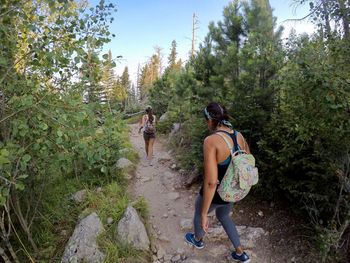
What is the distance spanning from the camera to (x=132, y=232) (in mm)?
4352

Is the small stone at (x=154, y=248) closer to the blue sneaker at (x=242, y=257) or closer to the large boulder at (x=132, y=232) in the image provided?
the large boulder at (x=132, y=232)

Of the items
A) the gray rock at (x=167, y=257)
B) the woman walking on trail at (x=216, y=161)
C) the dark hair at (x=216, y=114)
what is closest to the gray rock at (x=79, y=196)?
the gray rock at (x=167, y=257)

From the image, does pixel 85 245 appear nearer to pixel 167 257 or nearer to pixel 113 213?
pixel 113 213

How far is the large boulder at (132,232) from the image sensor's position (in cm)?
427

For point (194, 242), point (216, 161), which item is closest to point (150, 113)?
point (194, 242)

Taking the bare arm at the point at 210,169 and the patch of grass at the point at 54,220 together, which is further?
the patch of grass at the point at 54,220

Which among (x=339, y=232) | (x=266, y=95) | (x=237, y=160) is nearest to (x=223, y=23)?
(x=266, y=95)

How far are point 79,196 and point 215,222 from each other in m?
2.80

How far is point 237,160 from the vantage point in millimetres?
3123

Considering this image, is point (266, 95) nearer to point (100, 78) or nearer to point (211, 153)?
point (211, 153)

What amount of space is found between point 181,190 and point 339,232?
3797 mm

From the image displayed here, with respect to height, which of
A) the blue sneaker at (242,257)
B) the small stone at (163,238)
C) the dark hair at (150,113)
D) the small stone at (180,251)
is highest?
the dark hair at (150,113)

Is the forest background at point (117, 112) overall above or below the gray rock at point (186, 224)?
above

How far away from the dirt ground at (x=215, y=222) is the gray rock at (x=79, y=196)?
1.19m
